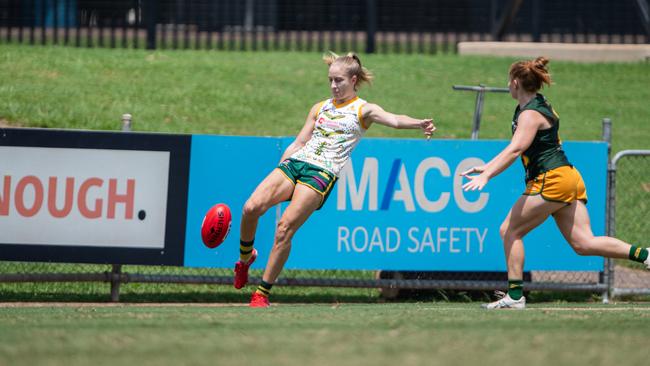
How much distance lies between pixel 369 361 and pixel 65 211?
5456 mm

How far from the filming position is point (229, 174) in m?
9.28

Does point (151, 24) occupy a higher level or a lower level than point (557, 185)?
higher

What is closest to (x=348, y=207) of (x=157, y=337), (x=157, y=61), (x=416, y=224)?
(x=416, y=224)

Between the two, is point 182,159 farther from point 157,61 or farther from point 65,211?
point 157,61

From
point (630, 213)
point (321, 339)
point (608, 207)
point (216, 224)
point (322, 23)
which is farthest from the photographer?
point (322, 23)

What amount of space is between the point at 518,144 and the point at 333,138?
1536mm

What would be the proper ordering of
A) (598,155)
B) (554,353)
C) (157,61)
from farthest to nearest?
1. (157,61)
2. (598,155)
3. (554,353)

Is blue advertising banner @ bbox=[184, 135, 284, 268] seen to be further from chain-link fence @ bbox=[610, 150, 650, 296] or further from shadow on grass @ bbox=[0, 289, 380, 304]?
chain-link fence @ bbox=[610, 150, 650, 296]

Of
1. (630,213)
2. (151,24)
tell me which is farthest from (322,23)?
(630,213)

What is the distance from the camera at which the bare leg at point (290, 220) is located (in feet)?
24.9

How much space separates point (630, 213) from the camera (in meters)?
12.1

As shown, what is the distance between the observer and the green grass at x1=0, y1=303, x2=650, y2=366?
4.34 metres

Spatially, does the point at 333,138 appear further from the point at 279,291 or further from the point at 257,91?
the point at 257,91

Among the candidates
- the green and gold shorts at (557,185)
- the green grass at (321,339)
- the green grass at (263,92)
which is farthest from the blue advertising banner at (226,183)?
the green grass at (263,92)
